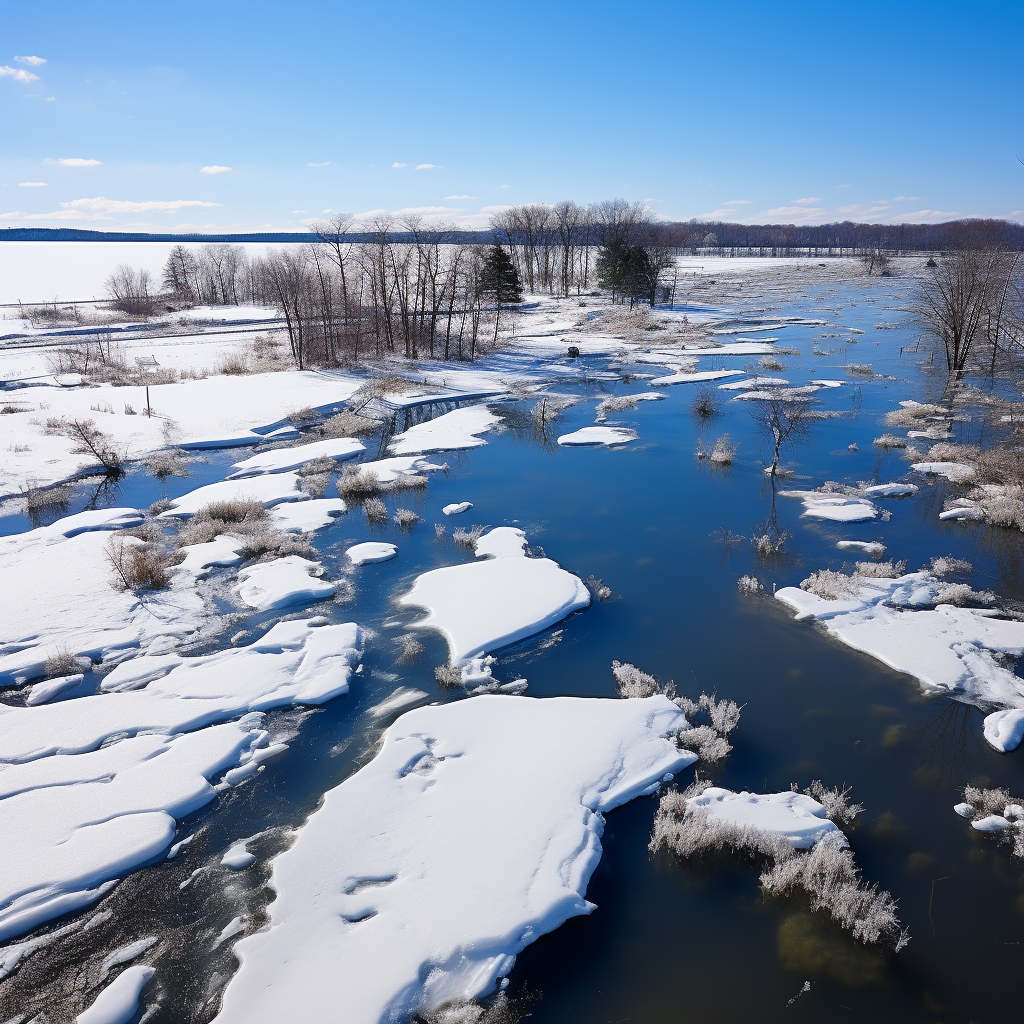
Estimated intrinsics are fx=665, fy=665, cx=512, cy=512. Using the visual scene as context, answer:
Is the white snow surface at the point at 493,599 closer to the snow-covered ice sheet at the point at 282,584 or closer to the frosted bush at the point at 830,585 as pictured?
the snow-covered ice sheet at the point at 282,584

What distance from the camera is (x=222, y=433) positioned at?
22062 mm

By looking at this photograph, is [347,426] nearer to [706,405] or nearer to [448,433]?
[448,433]

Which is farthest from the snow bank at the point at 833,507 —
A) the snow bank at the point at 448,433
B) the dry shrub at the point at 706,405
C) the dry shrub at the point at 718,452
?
the snow bank at the point at 448,433

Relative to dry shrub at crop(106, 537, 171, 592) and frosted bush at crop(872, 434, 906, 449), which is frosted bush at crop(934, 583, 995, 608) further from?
dry shrub at crop(106, 537, 171, 592)

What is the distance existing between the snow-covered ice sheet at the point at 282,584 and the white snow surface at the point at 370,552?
0.70 m

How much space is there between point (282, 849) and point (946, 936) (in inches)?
236

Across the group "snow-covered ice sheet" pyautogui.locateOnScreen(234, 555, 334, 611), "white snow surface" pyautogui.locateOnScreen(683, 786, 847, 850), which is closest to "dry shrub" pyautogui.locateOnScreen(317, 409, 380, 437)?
"snow-covered ice sheet" pyautogui.locateOnScreen(234, 555, 334, 611)

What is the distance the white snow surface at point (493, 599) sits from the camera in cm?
1009

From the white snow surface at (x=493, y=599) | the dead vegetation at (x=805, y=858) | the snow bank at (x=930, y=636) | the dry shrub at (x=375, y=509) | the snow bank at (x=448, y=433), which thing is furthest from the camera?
the snow bank at (x=448, y=433)

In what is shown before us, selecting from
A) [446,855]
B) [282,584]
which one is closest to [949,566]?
[446,855]

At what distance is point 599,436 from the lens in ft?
69.5

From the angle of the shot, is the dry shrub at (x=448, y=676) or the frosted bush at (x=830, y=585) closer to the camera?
the dry shrub at (x=448, y=676)

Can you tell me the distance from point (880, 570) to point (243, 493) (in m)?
14.0

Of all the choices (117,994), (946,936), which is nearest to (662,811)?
(946,936)
